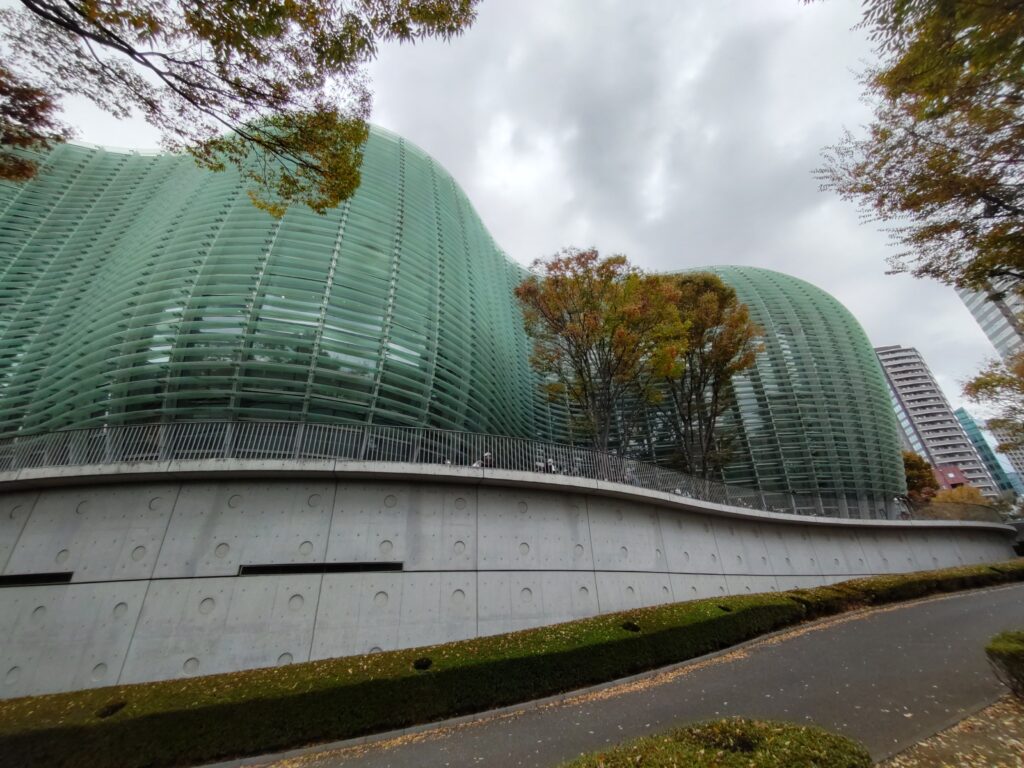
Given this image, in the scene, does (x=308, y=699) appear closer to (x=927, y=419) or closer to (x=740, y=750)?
(x=740, y=750)

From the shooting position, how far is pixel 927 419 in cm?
10600

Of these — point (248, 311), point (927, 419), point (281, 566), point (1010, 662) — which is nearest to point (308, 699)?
point (281, 566)

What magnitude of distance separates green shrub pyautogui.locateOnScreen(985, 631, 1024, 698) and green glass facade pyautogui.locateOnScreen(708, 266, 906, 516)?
19.5m

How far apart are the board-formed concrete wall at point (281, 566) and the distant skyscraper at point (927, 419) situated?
392 ft

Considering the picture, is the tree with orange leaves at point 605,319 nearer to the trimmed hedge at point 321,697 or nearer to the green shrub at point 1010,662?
the trimmed hedge at point 321,697

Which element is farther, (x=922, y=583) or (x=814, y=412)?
(x=814, y=412)

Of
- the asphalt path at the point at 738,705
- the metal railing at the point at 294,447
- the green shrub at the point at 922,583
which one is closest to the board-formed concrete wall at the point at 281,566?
the metal railing at the point at 294,447

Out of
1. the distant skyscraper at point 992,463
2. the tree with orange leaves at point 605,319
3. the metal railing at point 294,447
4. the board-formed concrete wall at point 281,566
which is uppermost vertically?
the distant skyscraper at point 992,463

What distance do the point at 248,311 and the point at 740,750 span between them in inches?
650

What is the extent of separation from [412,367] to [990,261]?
581 inches

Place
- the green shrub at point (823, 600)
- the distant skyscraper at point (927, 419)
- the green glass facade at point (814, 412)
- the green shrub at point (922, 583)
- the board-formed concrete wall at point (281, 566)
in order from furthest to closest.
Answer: the distant skyscraper at point (927, 419), the green glass facade at point (814, 412), the green shrub at point (922, 583), the green shrub at point (823, 600), the board-formed concrete wall at point (281, 566)

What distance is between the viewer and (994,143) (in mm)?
6172

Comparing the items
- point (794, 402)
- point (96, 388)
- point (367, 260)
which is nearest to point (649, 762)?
point (367, 260)

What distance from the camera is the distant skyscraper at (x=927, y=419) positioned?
98.2 m
